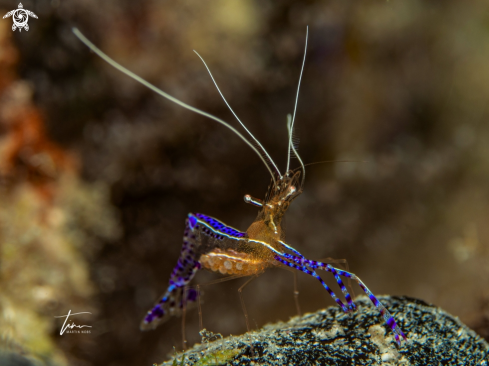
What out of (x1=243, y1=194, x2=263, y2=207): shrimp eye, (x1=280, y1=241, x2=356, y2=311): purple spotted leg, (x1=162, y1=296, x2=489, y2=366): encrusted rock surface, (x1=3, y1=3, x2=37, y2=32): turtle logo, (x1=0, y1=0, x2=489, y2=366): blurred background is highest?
(x1=3, y1=3, x2=37, y2=32): turtle logo

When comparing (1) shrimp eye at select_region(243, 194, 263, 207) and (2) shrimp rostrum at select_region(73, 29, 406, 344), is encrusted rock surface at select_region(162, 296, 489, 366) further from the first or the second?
(1) shrimp eye at select_region(243, 194, 263, 207)

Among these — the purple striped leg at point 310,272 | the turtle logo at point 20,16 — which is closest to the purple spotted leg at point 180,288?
the purple striped leg at point 310,272

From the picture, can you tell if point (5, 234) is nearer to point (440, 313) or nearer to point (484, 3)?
point (440, 313)

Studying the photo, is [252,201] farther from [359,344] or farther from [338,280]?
[359,344]

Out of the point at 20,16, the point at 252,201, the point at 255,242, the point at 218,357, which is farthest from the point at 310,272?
the point at 20,16

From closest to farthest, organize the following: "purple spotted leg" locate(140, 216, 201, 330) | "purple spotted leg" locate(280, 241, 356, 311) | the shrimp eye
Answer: "purple spotted leg" locate(280, 241, 356, 311) < the shrimp eye < "purple spotted leg" locate(140, 216, 201, 330)

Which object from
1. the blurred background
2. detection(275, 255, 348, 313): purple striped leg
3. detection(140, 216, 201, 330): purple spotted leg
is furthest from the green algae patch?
the blurred background
